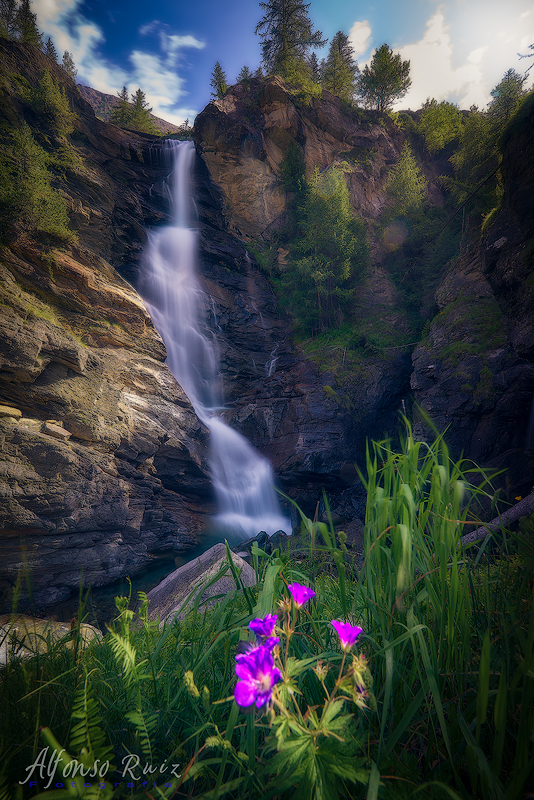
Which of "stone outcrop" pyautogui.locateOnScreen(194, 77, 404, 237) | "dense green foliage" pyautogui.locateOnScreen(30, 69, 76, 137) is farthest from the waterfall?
"dense green foliage" pyautogui.locateOnScreen(30, 69, 76, 137)

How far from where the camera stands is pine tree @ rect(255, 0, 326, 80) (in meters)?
21.0

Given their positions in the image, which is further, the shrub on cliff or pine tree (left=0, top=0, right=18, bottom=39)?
pine tree (left=0, top=0, right=18, bottom=39)

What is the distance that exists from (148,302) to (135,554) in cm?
946

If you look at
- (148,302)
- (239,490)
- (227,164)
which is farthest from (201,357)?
(227,164)

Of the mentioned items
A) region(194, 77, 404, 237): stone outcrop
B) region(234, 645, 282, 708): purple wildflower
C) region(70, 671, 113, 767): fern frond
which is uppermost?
region(194, 77, 404, 237): stone outcrop

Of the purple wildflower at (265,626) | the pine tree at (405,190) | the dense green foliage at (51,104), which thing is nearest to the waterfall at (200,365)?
the dense green foliage at (51,104)

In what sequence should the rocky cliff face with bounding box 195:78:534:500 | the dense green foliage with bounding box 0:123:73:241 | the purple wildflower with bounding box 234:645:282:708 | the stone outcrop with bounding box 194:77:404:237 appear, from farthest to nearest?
the stone outcrop with bounding box 194:77:404:237
the dense green foliage with bounding box 0:123:73:241
the rocky cliff face with bounding box 195:78:534:500
the purple wildflower with bounding box 234:645:282:708

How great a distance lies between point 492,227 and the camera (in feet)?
26.4

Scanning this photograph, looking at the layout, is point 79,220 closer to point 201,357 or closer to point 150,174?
point 201,357

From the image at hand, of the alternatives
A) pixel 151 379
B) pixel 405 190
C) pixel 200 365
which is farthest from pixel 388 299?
pixel 151 379

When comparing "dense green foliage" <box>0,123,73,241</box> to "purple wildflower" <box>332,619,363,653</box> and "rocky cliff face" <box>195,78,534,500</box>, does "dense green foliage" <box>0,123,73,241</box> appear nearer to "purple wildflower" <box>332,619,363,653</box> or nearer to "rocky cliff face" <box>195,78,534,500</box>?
"rocky cliff face" <box>195,78,534,500</box>

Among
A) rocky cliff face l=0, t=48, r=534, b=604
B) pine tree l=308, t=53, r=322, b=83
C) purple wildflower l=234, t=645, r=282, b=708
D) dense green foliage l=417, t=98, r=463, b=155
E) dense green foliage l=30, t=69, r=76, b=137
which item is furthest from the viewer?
pine tree l=308, t=53, r=322, b=83

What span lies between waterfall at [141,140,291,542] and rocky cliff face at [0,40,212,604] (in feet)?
2.83

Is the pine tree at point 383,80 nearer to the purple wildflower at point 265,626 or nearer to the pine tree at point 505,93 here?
the pine tree at point 505,93
